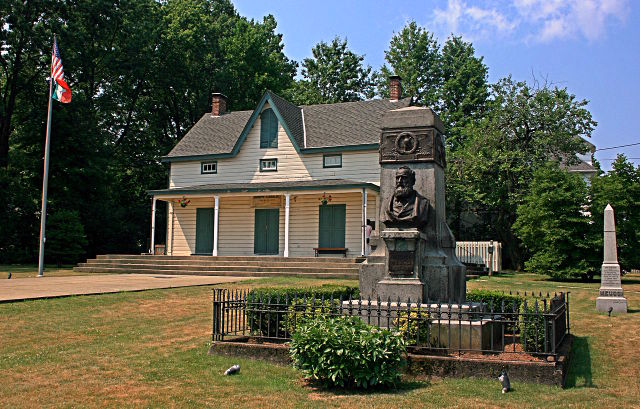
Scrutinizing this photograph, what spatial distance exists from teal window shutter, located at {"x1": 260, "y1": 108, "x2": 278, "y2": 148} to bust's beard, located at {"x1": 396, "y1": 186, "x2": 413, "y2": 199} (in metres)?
20.4

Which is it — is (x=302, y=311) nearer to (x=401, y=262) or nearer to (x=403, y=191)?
(x=401, y=262)

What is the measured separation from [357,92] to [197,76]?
40.7 feet

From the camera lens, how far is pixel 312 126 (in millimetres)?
30656

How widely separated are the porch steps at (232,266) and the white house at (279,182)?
2.30m

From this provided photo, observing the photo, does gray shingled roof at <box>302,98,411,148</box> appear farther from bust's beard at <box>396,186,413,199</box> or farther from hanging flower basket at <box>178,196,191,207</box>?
bust's beard at <box>396,186,413,199</box>

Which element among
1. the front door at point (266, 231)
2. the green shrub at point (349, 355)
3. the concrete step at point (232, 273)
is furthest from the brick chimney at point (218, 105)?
the green shrub at point (349, 355)

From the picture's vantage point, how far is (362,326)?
7301 millimetres

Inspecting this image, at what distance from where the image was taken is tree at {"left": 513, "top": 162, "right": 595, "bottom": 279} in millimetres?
23797

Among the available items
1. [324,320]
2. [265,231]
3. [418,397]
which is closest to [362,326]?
[324,320]

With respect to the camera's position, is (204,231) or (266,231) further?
(204,231)

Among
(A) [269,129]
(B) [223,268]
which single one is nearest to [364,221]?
(B) [223,268]

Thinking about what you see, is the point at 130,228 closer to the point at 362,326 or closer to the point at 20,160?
the point at 20,160

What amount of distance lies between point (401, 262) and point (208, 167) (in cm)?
2330

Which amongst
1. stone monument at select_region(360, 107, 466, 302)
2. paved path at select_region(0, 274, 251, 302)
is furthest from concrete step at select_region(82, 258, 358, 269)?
stone monument at select_region(360, 107, 466, 302)
